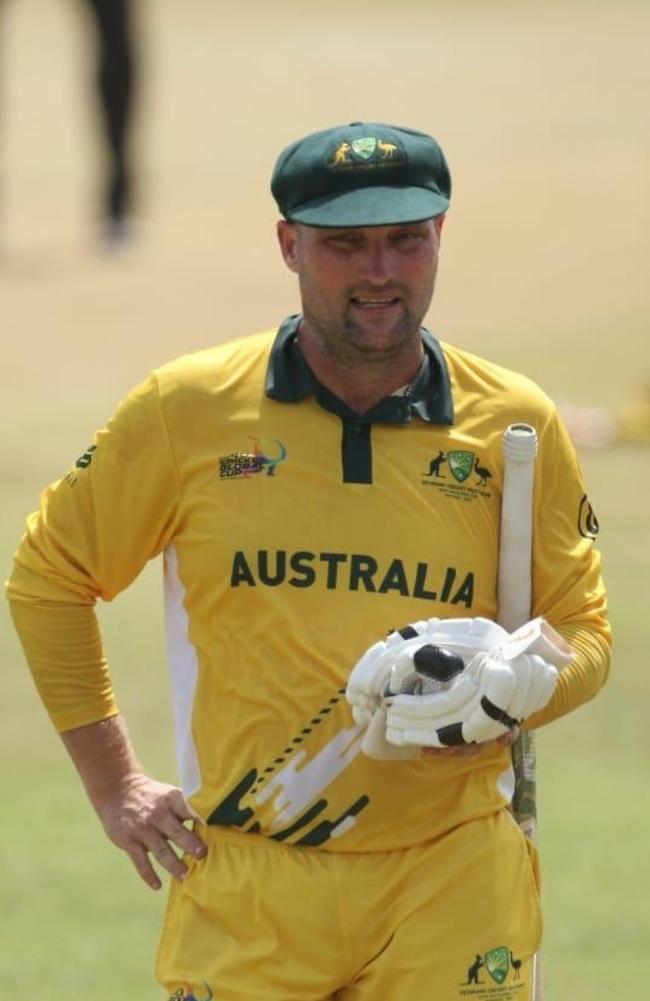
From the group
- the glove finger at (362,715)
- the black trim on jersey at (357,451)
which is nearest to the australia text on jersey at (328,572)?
the black trim on jersey at (357,451)

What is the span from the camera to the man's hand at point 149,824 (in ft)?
17.8

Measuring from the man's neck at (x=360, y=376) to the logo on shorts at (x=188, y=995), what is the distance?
118cm

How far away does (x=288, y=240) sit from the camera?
5445 mm

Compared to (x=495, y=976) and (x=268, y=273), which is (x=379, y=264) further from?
(x=268, y=273)

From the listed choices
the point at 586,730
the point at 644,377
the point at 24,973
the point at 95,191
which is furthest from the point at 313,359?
the point at 95,191

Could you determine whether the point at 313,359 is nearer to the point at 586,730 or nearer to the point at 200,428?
the point at 200,428

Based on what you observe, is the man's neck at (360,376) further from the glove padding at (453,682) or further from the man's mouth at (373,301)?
the glove padding at (453,682)

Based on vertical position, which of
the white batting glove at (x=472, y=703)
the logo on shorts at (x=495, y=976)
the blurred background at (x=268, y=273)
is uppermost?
the white batting glove at (x=472, y=703)

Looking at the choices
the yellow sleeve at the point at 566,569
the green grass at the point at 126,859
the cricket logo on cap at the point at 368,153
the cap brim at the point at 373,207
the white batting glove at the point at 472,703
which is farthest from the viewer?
the green grass at the point at 126,859

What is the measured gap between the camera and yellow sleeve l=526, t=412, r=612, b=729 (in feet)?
17.7

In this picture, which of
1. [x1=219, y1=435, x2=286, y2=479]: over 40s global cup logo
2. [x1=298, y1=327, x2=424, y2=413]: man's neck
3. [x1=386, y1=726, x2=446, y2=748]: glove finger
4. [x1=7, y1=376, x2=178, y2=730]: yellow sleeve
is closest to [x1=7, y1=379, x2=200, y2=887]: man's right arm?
[x1=7, y1=376, x2=178, y2=730]: yellow sleeve

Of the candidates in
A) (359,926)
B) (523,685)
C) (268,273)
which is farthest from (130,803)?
(268,273)

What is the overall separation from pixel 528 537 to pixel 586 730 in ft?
17.6

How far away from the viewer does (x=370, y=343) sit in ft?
17.3
